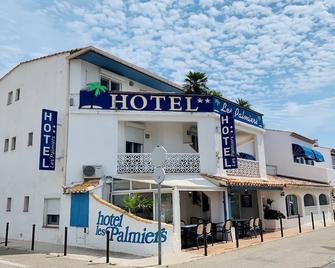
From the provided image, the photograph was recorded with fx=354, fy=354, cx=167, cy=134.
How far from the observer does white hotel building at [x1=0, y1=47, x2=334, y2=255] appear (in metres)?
15.3

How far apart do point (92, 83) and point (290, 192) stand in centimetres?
1524

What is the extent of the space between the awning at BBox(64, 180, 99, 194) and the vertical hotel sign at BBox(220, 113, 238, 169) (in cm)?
674

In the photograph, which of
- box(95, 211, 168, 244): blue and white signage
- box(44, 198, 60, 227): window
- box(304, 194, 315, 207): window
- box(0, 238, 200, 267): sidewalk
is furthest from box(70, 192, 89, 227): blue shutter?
box(304, 194, 315, 207): window

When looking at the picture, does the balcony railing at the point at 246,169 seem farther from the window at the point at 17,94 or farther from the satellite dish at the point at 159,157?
the window at the point at 17,94

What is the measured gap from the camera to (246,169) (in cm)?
2094

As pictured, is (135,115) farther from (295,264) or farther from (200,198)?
(295,264)

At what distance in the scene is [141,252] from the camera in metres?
13.1

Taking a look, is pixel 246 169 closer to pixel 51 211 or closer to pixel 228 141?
pixel 228 141

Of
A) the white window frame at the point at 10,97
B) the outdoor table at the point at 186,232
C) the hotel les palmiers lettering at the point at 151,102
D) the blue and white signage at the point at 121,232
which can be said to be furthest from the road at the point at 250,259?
the white window frame at the point at 10,97

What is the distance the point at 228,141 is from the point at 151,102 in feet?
14.7

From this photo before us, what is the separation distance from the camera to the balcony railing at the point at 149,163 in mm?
17703

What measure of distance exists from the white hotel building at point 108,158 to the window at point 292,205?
2.26 meters

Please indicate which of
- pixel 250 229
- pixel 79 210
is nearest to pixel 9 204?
pixel 79 210

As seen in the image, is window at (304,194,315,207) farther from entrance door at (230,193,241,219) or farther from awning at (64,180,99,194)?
awning at (64,180,99,194)
